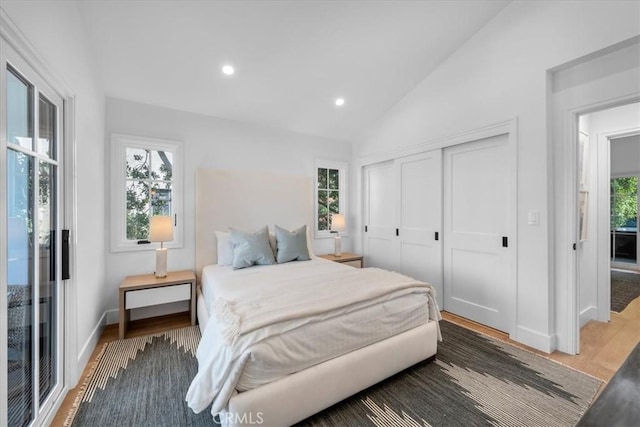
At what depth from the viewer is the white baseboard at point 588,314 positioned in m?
2.95

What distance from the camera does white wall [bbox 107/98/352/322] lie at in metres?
3.04

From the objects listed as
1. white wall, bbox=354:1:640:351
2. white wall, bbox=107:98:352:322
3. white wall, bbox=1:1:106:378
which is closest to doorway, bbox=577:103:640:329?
white wall, bbox=354:1:640:351

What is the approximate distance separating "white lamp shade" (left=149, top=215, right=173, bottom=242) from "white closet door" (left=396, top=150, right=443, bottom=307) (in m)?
2.93

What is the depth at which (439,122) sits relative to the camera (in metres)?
3.31

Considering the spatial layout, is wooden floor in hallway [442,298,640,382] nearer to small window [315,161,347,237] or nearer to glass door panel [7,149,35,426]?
small window [315,161,347,237]

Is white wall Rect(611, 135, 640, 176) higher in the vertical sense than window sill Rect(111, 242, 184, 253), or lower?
higher

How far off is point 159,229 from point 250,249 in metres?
0.96

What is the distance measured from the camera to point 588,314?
3055mm

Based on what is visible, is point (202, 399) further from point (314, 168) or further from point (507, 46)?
point (507, 46)

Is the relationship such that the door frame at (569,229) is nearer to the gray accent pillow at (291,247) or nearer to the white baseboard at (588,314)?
the white baseboard at (588,314)

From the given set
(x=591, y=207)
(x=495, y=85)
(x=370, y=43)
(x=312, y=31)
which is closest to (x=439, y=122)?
(x=495, y=85)

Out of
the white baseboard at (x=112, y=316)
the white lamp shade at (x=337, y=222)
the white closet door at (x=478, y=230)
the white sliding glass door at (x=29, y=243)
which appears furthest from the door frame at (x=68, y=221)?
the white closet door at (x=478, y=230)

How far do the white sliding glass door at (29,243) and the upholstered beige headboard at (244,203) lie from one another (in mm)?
1579
